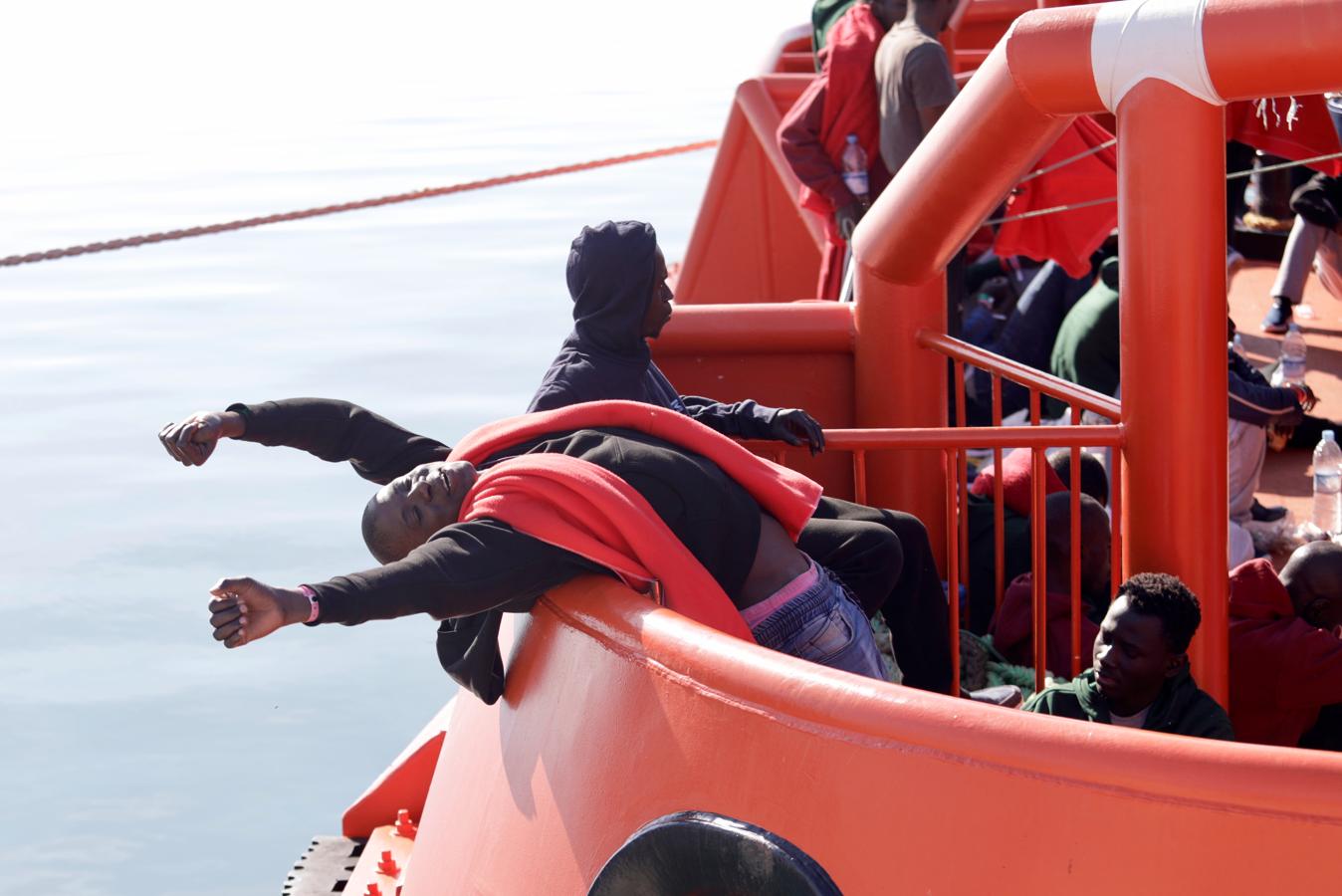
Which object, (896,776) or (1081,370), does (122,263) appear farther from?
(896,776)

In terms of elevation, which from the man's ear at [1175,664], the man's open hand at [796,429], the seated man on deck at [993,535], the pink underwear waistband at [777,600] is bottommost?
the seated man on deck at [993,535]

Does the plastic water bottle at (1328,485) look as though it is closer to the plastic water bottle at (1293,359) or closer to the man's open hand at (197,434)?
the plastic water bottle at (1293,359)

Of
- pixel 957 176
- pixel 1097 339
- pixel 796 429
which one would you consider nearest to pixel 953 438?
pixel 796 429

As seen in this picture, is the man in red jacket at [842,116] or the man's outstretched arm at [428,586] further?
the man in red jacket at [842,116]

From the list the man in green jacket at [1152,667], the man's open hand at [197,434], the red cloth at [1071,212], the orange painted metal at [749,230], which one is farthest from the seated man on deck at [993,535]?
the orange painted metal at [749,230]

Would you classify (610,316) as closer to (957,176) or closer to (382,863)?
(957,176)

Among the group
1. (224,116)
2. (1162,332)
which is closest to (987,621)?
(1162,332)

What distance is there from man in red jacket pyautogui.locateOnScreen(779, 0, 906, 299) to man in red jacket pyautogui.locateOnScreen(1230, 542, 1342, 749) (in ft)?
A: 10.1

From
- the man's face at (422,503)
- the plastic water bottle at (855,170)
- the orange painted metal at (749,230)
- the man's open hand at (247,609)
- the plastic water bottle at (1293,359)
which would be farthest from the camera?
the orange painted metal at (749,230)

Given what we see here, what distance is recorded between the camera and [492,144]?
1072 inches

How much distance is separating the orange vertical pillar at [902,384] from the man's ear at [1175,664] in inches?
64.2

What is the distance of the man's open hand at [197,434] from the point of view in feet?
10.7

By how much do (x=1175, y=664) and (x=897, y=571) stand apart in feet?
1.96

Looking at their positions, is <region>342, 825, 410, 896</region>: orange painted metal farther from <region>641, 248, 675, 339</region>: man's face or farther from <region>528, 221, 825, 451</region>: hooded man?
<region>641, 248, 675, 339</region>: man's face
